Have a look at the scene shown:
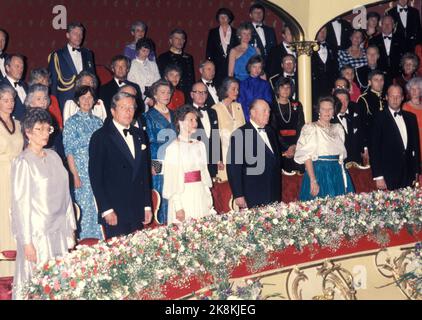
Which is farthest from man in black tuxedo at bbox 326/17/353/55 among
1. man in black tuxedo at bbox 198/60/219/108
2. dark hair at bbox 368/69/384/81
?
man in black tuxedo at bbox 198/60/219/108

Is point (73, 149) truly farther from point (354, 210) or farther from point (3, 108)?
point (354, 210)

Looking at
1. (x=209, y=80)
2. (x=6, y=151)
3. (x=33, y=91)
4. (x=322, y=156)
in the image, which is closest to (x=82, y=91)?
(x=33, y=91)

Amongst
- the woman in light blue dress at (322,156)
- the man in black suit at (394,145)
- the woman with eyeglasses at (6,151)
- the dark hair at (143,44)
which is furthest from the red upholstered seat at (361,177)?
the woman with eyeglasses at (6,151)

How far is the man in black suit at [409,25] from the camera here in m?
12.1

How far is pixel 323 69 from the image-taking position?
11.3 meters

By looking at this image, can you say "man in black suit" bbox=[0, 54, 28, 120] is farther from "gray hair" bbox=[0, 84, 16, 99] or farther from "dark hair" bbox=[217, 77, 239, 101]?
"dark hair" bbox=[217, 77, 239, 101]

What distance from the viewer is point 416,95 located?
30.6 ft

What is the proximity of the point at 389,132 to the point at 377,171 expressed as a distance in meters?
0.45

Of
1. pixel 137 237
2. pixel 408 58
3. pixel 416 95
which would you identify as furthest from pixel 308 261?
pixel 408 58

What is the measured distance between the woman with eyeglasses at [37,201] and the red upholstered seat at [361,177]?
4224 millimetres

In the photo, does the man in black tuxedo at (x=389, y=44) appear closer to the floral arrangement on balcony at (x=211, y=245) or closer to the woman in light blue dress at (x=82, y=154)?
the floral arrangement on balcony at (x=211, y=245)

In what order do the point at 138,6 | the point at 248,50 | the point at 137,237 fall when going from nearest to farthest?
the point at 137,237 → the point at 248,50 → the point at 138,6

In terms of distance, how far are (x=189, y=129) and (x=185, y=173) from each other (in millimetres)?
402

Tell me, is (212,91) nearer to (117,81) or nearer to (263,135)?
(117,81)
